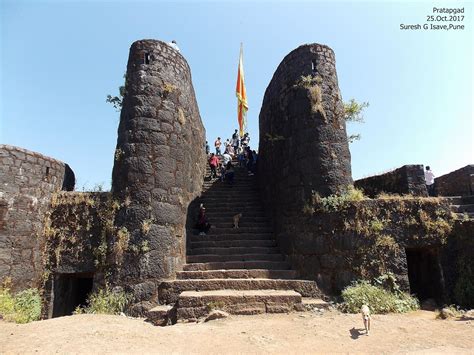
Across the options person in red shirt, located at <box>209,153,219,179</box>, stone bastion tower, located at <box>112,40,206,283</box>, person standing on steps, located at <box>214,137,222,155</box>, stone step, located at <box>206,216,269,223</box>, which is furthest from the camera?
person standing on steps, located at <box>214,137,222,155</box>

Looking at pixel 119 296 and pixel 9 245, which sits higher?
pixel 9 245

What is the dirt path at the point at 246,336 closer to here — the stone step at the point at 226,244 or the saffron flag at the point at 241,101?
the stone step at the point at 226,244

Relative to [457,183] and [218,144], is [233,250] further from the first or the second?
[218,144]

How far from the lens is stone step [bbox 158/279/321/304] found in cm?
669

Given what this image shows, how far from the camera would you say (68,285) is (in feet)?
25.1

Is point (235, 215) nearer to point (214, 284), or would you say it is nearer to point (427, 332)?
point (214, 284)

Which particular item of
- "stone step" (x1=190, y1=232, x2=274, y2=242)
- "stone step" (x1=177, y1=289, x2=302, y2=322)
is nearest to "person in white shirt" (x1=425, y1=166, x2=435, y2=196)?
"stone step" (x1=190, y1=232, x2=274, y2=242)

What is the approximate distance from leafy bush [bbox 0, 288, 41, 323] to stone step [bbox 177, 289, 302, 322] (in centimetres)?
301

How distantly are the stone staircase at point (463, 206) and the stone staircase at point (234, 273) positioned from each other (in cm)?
386

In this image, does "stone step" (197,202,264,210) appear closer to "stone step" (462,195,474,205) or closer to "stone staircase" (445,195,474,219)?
"stone staircase" (445,195,474,219)

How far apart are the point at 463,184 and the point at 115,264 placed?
9193 millimetres

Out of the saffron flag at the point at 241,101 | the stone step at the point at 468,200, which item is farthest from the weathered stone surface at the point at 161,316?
the saffron flag at the point at 241,101

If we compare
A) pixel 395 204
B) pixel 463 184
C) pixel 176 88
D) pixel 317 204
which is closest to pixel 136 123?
pixel 176 88

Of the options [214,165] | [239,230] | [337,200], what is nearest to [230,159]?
[214,165]
